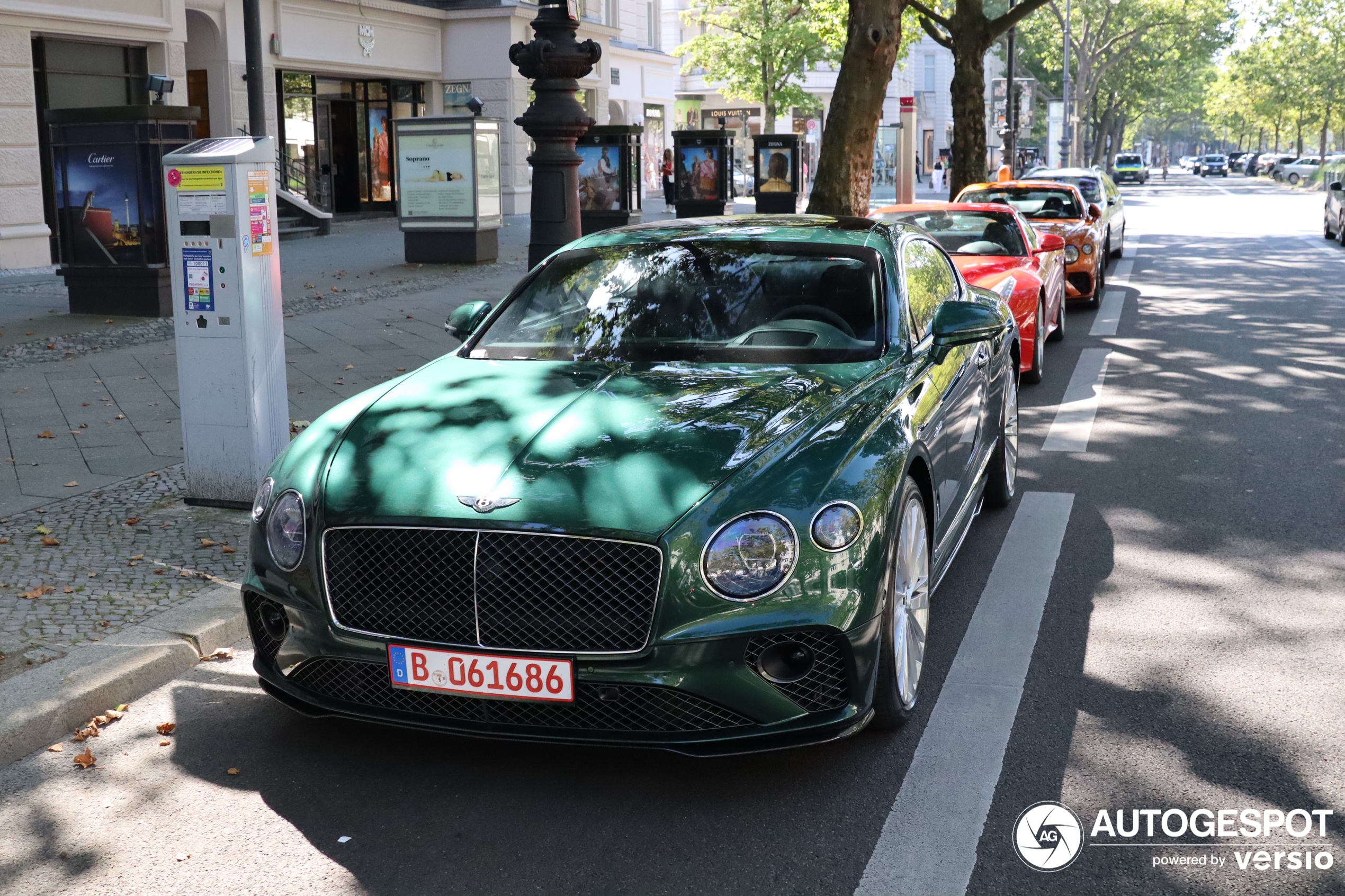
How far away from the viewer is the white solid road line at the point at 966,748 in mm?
3283

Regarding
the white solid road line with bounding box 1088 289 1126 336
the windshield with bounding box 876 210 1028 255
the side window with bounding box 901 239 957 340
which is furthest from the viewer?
the white solid road line with bounding box 1088 289 1126 336

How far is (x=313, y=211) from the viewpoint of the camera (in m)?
25.6

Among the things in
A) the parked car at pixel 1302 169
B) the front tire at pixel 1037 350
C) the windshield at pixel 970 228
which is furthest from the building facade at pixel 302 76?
the parked car at pixel 1302 169

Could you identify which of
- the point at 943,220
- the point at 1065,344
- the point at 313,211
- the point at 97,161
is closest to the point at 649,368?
the point at 943,220

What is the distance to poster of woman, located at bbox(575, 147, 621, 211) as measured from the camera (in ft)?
75.5

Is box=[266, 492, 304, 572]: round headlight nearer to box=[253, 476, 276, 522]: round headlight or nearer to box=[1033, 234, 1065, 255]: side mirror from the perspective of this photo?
box=[253, 476, 276, 522]: round headlight

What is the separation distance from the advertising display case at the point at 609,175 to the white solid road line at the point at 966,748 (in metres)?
17.8

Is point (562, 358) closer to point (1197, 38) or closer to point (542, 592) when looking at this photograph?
point (542, 592)

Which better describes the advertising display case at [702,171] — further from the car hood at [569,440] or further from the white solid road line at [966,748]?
the car hood at [569,440]

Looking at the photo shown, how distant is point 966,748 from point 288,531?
80.0 inches

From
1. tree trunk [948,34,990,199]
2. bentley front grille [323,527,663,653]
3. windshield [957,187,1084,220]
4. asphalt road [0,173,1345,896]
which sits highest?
tree trunk [948,34,990,199]

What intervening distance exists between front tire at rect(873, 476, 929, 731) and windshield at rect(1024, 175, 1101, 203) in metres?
17.1

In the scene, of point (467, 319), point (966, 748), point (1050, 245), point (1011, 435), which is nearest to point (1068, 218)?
point (1050, 245)

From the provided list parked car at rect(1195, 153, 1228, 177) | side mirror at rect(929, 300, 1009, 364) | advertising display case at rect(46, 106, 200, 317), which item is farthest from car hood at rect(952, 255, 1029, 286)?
parked car at rect(1195, 153, 1228, 177)
